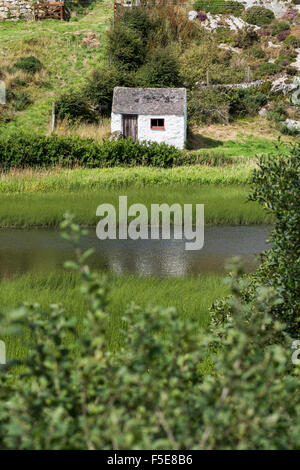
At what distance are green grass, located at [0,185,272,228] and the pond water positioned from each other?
52 cm

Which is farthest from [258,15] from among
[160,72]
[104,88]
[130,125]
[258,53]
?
[130,125]

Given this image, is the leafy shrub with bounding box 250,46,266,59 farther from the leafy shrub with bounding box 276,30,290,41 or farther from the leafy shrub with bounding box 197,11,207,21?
the leafy shrub with bounding box 197,11,207,21

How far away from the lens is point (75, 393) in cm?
272

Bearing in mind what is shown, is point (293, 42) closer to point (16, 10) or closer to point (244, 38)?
point (244, 38)

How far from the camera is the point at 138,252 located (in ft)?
47.2

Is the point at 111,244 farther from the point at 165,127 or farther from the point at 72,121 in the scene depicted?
the point at 72,121

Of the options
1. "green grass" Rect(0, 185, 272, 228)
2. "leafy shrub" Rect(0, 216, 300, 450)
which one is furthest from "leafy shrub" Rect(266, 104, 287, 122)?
"leafy shrub" Rect(0, 216, 300, 450)

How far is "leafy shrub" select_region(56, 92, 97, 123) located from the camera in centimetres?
3422

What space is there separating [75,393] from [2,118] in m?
34.6

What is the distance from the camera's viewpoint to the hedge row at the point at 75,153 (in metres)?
25.5

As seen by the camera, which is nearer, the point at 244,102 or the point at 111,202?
the point at 111,202

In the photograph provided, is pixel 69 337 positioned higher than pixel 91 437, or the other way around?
pixel 91 437

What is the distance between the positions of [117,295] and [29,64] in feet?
118

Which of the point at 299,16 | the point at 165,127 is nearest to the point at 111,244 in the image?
the point at 165,127
